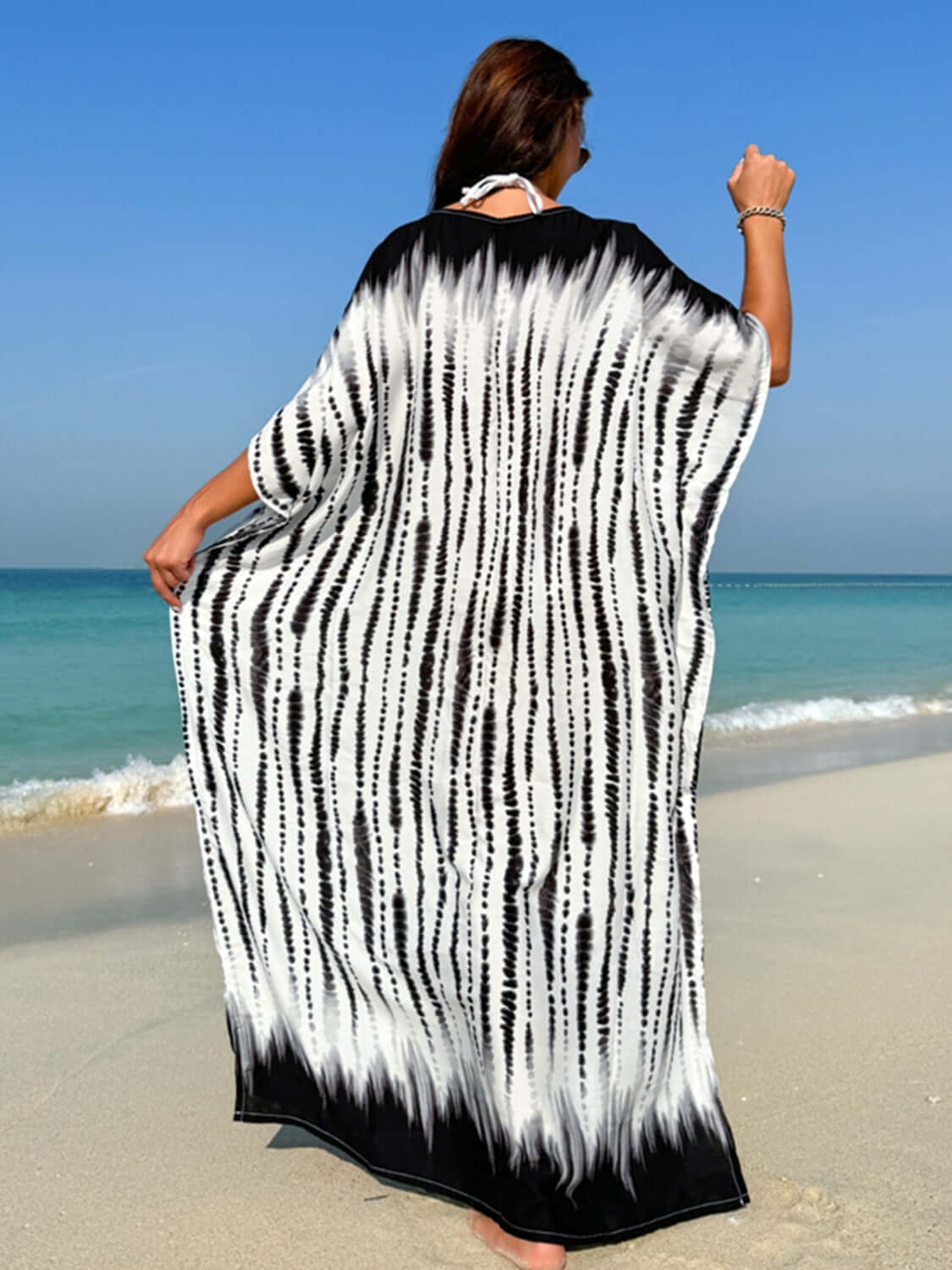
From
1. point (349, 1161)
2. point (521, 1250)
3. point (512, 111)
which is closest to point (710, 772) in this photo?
point (349, 1161)

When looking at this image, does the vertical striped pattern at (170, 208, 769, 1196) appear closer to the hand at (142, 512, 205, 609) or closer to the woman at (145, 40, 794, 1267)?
the woman at (145, 40, 794, 1267)

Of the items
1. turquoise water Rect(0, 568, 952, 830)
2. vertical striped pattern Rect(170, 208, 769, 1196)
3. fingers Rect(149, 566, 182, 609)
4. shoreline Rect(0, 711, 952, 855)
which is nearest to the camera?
vertical striped pattern Rect(170, 208, 769, 1196)

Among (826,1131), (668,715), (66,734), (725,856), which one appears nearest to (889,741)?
(725,856)

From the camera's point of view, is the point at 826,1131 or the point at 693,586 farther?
the point at 826,1131

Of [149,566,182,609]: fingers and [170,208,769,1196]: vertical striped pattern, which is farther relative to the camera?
[149,566,182,609]: fingers

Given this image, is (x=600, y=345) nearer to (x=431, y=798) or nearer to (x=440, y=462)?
(x=440, y=462)

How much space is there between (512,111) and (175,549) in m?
0.84

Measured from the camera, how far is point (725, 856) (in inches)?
181

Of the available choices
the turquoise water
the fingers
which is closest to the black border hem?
the fingers

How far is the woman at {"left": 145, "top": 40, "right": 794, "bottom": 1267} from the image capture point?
1816 mm

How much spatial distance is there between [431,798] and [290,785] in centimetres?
25

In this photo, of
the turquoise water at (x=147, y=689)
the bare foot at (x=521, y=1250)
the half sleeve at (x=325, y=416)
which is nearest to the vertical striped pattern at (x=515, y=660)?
the half sleeve at (x=325, y=416)

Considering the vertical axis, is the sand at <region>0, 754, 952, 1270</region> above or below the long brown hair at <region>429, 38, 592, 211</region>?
below

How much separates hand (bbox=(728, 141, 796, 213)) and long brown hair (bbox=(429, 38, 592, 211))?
0.93 feet
